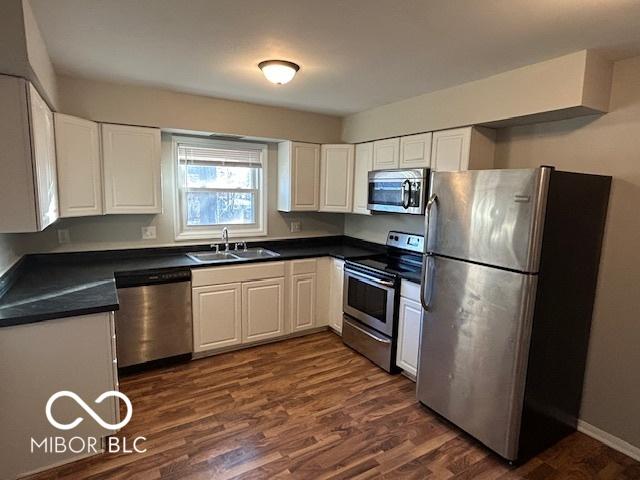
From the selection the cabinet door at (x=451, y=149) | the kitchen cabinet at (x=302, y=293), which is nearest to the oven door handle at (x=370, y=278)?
the kitchen cabinet at (x=302, y=293)

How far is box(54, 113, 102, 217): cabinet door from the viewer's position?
2631 millimetres

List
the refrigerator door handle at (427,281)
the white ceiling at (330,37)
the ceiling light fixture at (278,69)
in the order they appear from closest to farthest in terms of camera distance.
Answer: the white ceiling at (330,37), the ceiling light fixture at (278,69), the refrigerator door handle at (427,281)

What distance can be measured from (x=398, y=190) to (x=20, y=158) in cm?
261

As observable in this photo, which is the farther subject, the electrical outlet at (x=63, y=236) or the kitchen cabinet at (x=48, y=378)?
the electrical outlet at (x=63, y=236)

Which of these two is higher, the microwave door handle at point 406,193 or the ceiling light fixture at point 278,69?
the ceiling light fixture at point 278,69

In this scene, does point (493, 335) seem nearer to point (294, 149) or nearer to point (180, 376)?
point (180, 376)

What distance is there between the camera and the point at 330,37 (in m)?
1.99

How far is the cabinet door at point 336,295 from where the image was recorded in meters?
3.71

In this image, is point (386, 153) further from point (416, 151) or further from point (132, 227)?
point (132, 227)

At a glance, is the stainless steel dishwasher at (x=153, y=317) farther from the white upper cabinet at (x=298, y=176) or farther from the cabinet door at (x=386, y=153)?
the cabinet door at (x=386, y=153)

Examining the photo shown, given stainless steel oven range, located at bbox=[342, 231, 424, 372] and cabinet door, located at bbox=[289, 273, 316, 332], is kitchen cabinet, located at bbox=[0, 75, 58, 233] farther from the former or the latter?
stainless steel oven range, located at bbox=[342, 231, 424, 372]

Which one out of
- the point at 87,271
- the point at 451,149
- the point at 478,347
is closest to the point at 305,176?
the point at 451,149

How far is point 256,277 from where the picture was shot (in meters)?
3.45

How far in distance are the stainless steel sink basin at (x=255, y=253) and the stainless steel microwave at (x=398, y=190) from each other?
1.11 metres
